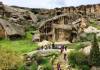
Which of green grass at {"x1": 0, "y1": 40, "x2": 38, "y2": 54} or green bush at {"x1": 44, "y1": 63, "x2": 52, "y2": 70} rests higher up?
green bush at {"x1": 44, "y1": 63, "x2": 52, "y2": 70}

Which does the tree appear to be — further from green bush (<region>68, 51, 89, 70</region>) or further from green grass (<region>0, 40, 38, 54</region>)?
green grass (<region>0, 40, 38, 54</region>)

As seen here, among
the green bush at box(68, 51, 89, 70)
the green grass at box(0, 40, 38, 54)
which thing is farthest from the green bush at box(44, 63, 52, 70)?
the green grass at box(0, 40, 38, 54)

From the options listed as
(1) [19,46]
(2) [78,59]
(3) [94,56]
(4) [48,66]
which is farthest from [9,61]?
(1) [19,46]

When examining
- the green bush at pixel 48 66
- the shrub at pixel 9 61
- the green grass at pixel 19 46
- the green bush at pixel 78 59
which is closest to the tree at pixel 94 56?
the green bush at pixel 78 59

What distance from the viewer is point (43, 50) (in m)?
58.2

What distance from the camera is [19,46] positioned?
69.7m

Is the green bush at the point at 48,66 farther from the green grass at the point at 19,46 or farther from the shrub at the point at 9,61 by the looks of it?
the green grass at the point at 19,46

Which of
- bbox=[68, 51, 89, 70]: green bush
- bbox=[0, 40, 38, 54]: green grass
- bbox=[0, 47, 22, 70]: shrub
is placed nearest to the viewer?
bbox=[68, 51, 89, 70]: green bush

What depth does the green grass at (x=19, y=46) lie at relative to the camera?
63.9 metres

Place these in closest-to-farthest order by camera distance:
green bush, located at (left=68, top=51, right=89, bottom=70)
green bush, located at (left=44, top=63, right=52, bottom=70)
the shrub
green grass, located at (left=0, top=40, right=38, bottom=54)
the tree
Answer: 1. the tree
2. green bush, located at (left=44, top=63, right=52, bottom=70)
3. green bush, located at (left=68, top=51, right=89, bottom=70)
4. the shrub
5. green grass, located at (left=0, top=40, right=38, bottom=54)

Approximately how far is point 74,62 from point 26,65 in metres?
6.65

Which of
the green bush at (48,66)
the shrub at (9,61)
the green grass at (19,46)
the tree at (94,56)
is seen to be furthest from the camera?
the green grass at (19,46)

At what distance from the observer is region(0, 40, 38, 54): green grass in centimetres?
6388

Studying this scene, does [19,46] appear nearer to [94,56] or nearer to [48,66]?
[48,66]
